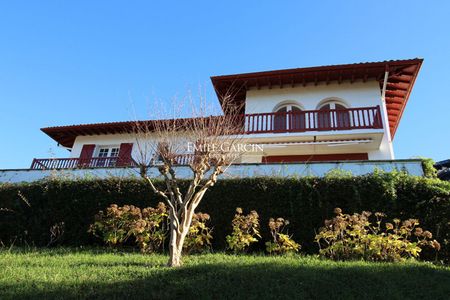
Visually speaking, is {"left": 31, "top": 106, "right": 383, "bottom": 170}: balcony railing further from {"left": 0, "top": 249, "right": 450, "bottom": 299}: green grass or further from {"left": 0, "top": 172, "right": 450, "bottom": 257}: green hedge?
{"left": 0, "top": 249, "right": 450, "bottom": 299}: green grass

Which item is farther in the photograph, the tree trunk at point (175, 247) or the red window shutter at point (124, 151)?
the red window shutter at point (124, 151)

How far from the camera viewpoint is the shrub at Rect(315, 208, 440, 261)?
6703mm

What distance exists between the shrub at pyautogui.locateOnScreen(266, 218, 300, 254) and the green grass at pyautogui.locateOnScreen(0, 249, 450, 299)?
752 millimetres

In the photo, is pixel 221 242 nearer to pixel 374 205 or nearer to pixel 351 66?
pixel 374 205

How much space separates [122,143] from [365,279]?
1593 cm

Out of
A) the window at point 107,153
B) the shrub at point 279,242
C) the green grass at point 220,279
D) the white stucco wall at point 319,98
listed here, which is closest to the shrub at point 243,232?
the shrub at point 279,242

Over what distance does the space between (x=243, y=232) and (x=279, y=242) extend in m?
0.84

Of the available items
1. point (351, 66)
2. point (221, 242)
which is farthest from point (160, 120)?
point (351, 66)

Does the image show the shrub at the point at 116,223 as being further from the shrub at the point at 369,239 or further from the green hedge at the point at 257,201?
the shrub at the point at 369,239

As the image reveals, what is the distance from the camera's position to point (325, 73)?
617 inches

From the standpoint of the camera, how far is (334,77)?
1595 centimetres

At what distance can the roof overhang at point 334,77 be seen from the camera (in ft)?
49.8

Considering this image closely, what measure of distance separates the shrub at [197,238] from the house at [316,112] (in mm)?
5805

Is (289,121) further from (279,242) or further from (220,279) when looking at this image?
(220,279)
